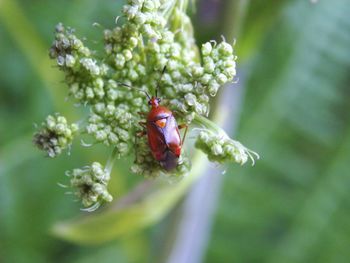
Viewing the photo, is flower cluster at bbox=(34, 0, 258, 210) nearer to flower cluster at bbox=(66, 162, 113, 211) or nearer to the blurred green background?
flower cluster at bbox=(66, 162, 113, 211)

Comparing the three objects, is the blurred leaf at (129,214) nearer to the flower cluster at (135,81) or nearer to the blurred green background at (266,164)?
the flower cluster at (135,81)

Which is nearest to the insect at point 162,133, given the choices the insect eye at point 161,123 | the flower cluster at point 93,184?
the insect eye at point 161,123

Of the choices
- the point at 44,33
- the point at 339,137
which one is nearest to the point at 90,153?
the point at 44,33

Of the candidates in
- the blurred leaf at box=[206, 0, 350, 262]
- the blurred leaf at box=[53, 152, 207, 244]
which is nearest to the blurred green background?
the blurred leaf at box=[206, 0, 350, 262]

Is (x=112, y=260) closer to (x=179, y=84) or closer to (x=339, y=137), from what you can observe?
(x=339, y=137)

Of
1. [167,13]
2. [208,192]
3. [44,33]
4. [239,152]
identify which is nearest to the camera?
[239,152]

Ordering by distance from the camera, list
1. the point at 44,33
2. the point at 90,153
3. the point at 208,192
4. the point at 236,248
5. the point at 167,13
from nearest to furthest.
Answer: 1. the point at 167,13
2. the point at 208,192
3. the point at 90,153
4. the point at 236,248
5. the point at 44,33

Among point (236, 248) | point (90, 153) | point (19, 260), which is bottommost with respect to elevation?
point (19, 260)
